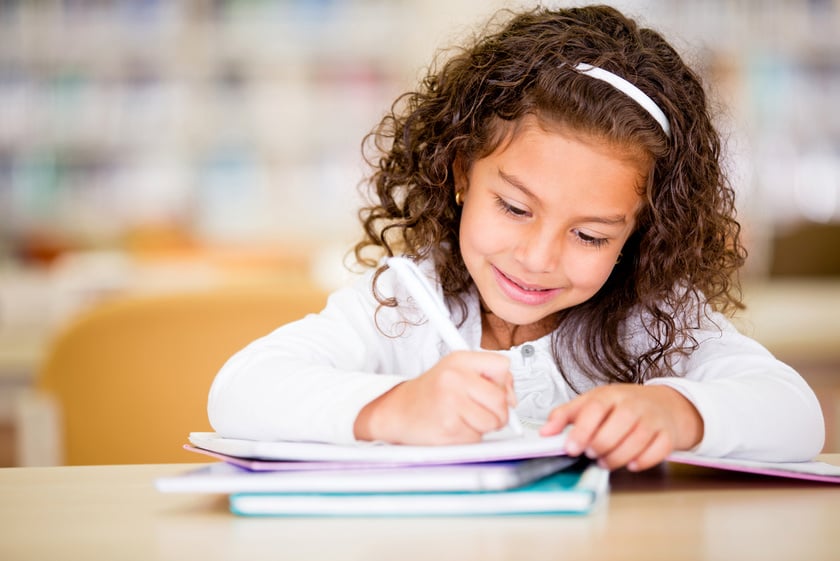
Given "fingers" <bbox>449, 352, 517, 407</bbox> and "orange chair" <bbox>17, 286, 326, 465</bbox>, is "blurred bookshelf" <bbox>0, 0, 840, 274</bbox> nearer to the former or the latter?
"orange chair" <bbox>17, 286, 326, 465</bbox>

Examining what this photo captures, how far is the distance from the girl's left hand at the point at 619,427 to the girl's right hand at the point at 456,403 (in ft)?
0.13

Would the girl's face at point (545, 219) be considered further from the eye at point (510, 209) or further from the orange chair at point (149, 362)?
the orange chair at point (149, 362)

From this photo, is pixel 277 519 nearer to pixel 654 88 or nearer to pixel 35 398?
pixel 654 88

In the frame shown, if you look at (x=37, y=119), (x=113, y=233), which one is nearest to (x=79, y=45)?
(x=37, y=119)

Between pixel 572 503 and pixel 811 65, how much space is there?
15.1 feet

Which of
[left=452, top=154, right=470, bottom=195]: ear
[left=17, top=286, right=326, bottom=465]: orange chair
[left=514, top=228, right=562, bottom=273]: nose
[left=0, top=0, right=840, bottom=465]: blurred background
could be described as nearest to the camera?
[left=514, top=228, right=562, bottom=273]: nose

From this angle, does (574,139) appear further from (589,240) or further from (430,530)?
(430,530)

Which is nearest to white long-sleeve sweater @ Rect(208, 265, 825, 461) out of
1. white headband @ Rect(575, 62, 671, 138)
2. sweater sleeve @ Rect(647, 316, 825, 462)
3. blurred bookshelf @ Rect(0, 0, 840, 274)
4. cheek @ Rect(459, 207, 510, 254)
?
sweater sleeve @ Rect(647, 316, 825, 462)

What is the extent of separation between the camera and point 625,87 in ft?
3.12

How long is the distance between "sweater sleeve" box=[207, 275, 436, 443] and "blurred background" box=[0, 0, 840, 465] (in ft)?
11.5

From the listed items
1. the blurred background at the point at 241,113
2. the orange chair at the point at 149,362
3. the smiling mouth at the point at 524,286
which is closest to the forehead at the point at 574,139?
the smiling mouth at the point at 524,286

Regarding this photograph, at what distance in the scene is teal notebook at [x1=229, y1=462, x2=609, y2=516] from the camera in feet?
1.84

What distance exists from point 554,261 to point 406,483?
38 cm

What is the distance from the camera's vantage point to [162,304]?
133 centimetres
